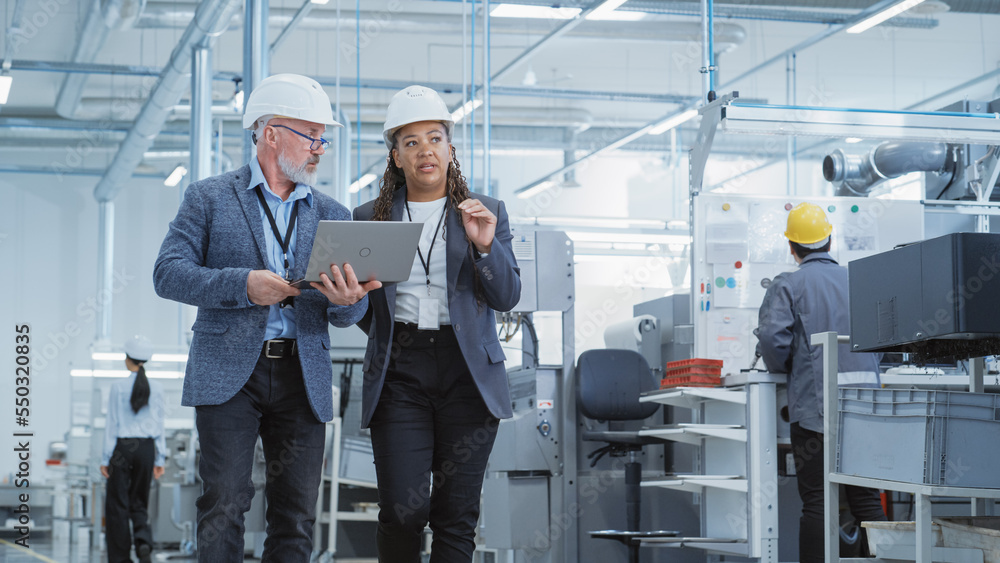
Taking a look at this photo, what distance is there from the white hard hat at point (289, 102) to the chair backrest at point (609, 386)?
8.68ft

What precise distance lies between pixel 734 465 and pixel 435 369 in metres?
2.33

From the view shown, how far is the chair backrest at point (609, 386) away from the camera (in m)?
4.81

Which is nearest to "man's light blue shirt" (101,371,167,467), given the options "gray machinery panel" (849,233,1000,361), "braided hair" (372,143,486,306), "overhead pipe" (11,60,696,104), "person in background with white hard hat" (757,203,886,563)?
"overhead pipe" (11,60,696,104)

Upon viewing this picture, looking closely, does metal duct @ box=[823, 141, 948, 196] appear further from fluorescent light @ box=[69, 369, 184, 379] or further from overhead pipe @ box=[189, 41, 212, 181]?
fluorescent light @ box=[69, 369, 184, 379]

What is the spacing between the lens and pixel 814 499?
12.9ft

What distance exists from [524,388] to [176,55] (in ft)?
16.6

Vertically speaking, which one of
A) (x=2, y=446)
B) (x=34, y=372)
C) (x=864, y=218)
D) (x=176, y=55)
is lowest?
(x=2, y=446)

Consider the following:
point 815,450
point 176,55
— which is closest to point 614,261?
point 176,55

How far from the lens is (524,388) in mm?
4961

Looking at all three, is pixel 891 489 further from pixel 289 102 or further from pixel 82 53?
pixel 82 53

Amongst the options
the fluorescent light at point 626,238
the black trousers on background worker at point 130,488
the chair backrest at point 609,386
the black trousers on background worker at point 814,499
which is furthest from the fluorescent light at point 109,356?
the black trousers on background worker at point 814,499

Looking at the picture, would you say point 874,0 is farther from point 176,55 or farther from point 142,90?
point 142,90

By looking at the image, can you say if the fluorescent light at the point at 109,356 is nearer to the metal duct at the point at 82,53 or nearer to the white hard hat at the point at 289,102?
the metal duct at the point at 82,53

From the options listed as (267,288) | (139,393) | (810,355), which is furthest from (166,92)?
(267,288)
